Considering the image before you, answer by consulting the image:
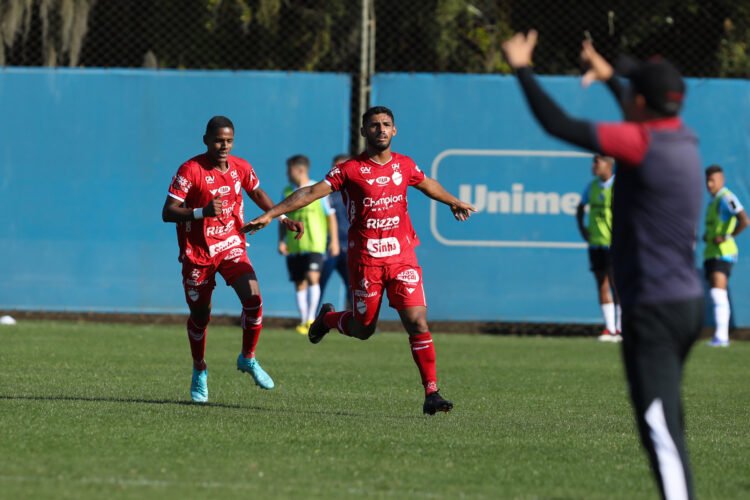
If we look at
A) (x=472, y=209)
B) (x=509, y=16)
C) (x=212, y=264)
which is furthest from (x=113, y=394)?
(x=509, y=16)

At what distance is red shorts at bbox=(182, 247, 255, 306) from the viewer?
1048 centimetres

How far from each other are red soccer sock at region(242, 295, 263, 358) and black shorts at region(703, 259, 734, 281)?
29.4 feet

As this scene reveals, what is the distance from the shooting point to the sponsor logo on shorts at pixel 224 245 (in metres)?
10.5

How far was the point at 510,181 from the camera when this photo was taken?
62.5 feet

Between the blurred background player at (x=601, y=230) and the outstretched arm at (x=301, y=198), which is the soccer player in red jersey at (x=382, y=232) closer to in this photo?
the outstretched arm at (x=301, y=198)

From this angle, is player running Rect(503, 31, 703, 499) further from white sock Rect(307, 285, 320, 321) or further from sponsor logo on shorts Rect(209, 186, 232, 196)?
white sock Rect(307, 285, 320, 321)

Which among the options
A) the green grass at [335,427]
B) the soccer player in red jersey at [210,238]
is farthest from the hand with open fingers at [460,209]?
the green grass at [335,427]

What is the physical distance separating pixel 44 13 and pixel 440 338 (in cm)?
875

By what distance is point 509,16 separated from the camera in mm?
24922

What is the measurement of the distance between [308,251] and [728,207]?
218 inches

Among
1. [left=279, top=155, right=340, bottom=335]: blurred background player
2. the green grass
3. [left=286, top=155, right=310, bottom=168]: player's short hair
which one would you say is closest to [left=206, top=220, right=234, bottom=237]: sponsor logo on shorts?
the green grass

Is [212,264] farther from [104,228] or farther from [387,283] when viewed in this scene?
[104,228]

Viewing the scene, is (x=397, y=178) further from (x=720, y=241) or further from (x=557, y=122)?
(x=720, y=241)

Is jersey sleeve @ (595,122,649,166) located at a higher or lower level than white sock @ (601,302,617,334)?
higher
